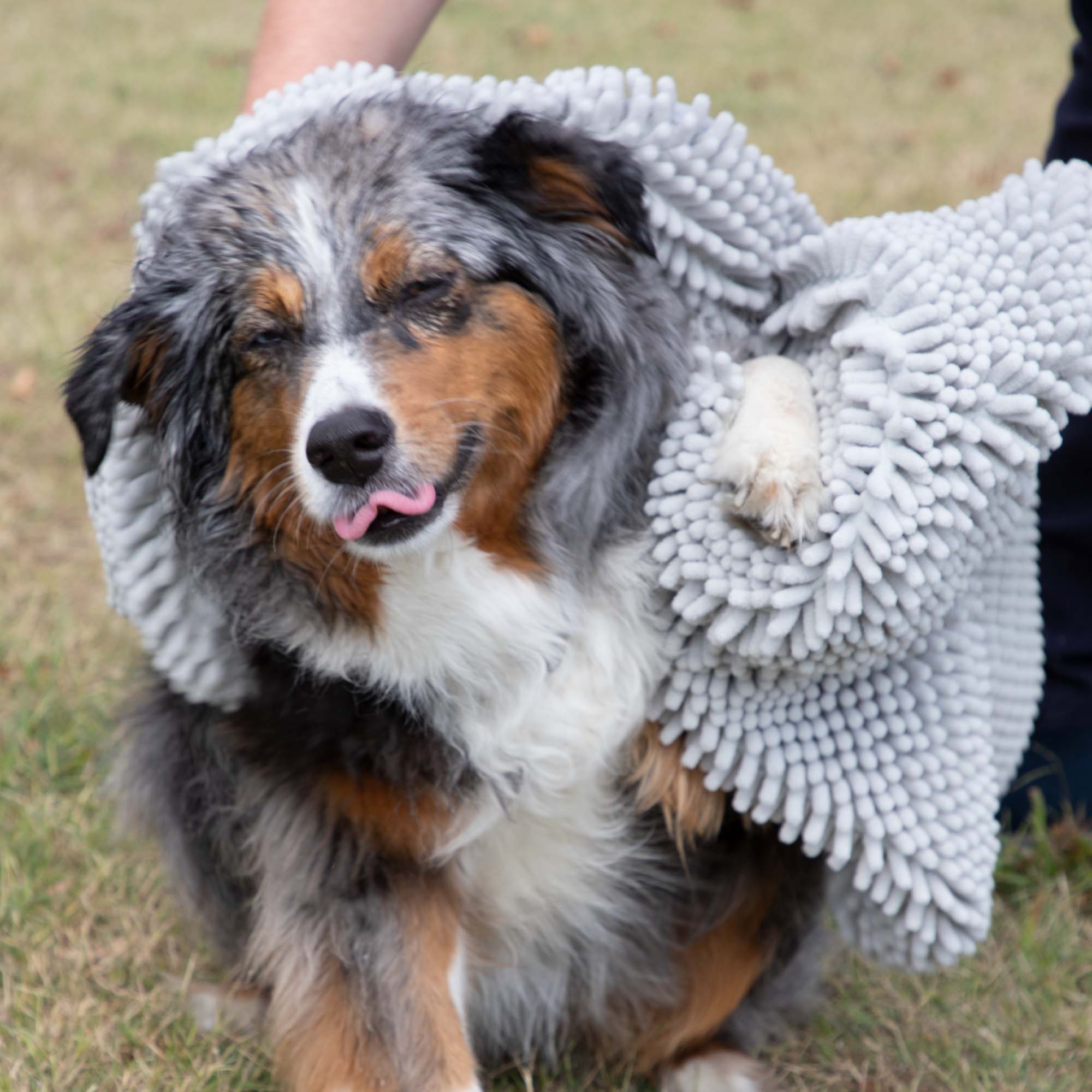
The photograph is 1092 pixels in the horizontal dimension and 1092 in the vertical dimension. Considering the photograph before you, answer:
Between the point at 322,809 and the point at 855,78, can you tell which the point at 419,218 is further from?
the point at 855,78

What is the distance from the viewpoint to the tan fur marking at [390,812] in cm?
245

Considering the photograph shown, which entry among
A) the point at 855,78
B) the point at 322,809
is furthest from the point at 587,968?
the point at 855,78

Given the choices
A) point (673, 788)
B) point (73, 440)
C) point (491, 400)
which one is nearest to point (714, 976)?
point (673, 788)

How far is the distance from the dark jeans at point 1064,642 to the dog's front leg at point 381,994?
1741 millimetres

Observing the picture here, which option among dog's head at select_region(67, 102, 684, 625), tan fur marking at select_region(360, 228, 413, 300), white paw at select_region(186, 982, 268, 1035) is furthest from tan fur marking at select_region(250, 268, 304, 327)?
white paw at select_region(186, 982, 268, 1035)

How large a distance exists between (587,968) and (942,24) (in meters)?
9.10

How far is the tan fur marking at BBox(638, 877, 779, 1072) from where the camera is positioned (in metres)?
2.81

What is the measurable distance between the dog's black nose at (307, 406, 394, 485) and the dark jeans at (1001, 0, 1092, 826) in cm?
200

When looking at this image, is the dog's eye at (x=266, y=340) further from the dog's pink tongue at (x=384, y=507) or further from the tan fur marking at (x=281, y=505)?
the dog's pink tongue at (x=384, y=507)

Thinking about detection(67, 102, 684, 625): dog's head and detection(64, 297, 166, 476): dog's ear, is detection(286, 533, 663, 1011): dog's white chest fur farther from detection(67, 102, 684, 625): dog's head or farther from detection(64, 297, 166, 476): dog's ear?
detection(64, 297, 166, 476): dog's ear

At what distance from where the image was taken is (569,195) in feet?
8.07

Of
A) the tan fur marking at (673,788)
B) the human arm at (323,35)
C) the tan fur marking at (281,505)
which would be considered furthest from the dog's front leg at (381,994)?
the human arm at (323,35)

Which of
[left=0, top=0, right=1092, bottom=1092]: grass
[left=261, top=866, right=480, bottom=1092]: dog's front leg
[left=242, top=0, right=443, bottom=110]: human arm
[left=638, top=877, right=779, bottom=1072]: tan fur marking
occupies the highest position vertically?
[left=242, top=0, right=443, bottom=110]: human arm

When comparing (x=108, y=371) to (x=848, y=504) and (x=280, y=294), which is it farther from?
(x=848, y=504)
